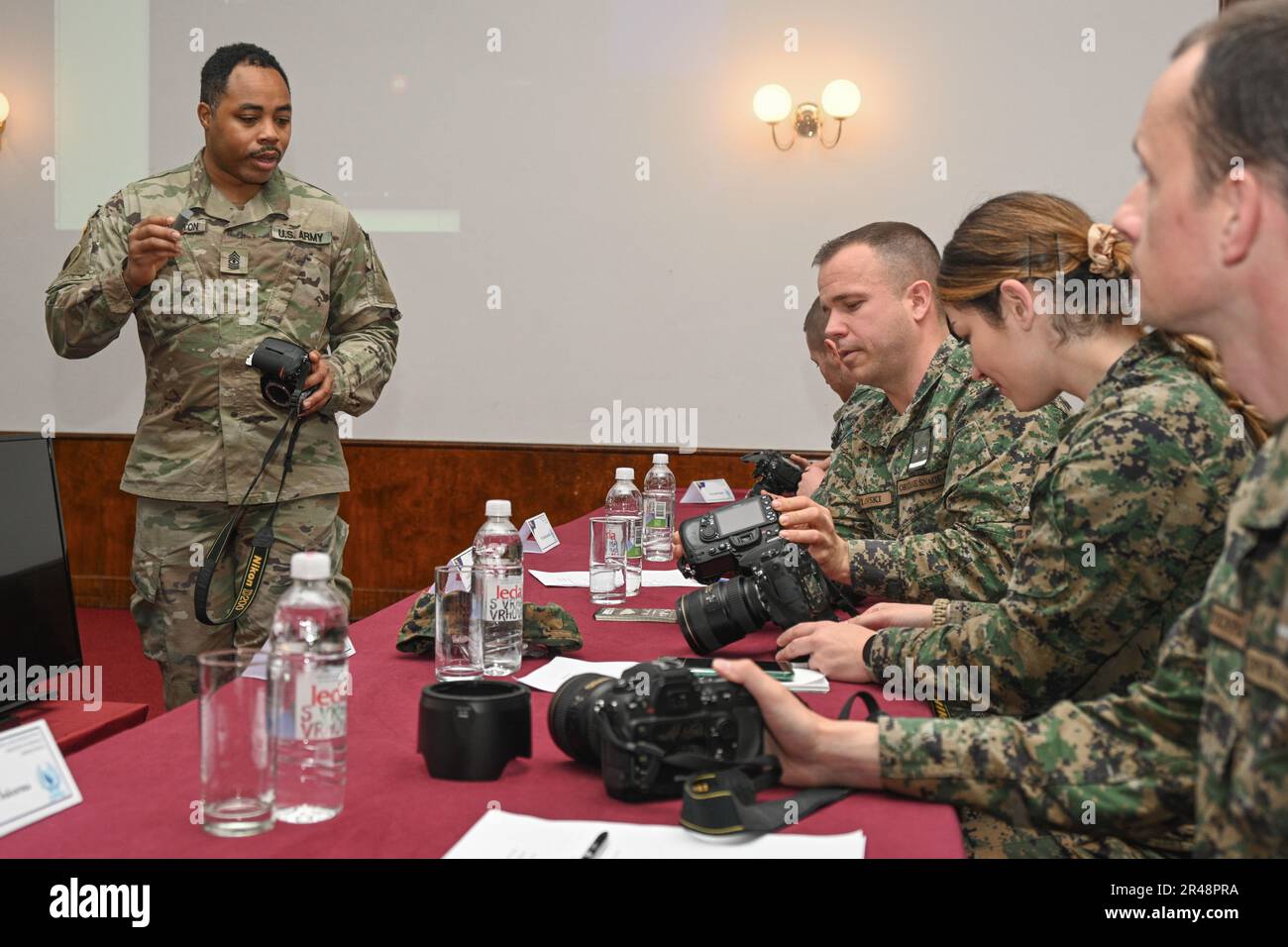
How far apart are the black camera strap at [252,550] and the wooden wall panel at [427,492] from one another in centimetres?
247

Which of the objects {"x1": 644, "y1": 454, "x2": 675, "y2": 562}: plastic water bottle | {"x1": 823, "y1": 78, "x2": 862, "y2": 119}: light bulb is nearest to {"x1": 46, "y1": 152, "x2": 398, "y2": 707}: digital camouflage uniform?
{"x1": 644, "y1": 454, "x2": 675, "y2": 562}: plastic water bottle

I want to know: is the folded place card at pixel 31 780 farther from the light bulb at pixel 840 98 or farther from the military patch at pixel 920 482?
the light bulb at pixel 840 98

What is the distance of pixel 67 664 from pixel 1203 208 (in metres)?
1.44

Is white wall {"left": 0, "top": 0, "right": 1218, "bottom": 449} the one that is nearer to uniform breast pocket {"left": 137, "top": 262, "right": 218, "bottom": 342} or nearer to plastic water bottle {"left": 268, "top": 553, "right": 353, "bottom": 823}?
uniform breast pocket {"left": 137, "top": 262, "right": 218, "bottom": 342}

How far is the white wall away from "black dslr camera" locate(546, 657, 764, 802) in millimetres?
4128

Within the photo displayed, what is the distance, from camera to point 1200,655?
109 cm

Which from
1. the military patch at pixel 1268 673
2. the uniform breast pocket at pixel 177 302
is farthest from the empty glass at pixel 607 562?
the military patch at pixel 1268 673

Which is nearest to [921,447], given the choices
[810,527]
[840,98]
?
[810,527]

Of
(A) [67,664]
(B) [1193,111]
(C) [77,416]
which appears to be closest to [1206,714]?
(B) [1193,111]

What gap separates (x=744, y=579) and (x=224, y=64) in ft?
6.71

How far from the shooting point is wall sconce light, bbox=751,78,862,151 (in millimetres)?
5082

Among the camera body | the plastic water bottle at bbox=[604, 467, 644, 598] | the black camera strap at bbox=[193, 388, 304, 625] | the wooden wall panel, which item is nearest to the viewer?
the camera body
